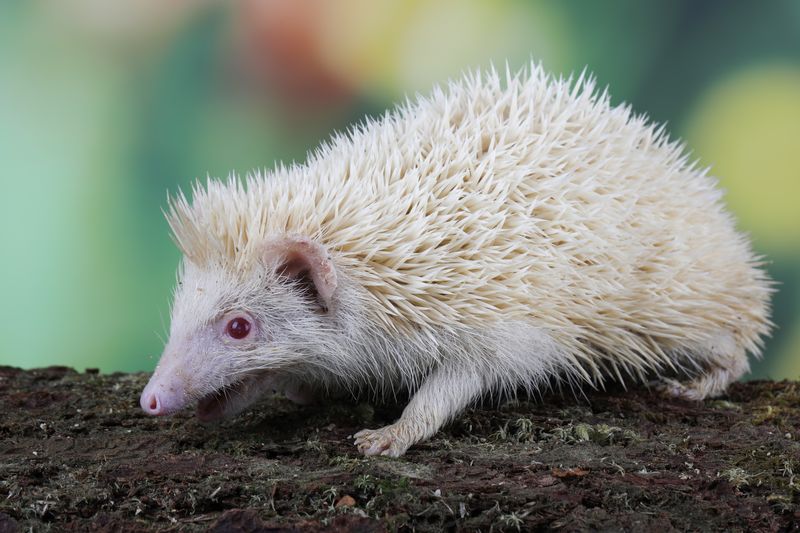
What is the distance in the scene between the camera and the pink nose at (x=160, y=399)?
3459 mm

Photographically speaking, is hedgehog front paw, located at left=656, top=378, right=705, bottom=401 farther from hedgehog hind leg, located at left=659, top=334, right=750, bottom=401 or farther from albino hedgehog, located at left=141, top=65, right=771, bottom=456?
albino hedgehog, located at left=141, top=65, right=771, bottom=456

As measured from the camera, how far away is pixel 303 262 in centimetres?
361

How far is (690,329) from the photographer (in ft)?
14.5

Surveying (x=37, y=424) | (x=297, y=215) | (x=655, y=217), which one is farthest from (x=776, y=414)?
(x=37, y=424)

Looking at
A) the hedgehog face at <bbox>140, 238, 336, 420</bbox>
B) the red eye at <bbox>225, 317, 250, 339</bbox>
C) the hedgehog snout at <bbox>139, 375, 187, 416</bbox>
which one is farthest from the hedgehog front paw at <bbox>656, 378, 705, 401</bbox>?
the hedgehog snout at <bbox>139, 375, 187, 416</bbox>

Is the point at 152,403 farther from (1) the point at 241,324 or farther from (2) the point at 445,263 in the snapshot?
(2) the point at 445,263

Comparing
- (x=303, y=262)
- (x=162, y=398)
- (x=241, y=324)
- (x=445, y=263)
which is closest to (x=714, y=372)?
(x=445, y=263)

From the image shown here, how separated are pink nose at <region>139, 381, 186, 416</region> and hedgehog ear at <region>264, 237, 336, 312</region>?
1.95 feet

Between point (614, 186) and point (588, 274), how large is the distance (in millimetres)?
458

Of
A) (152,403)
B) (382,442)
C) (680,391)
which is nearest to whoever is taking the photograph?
(152,403)

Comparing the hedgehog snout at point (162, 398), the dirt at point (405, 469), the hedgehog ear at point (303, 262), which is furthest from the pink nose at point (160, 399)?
the hedgehog ear at point (303, 262)

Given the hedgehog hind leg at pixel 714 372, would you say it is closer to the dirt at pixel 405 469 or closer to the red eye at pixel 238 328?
the dirt at pixel 405 469

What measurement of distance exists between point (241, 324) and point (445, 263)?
0.84 m

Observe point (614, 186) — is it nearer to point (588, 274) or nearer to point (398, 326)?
point (588, 274)
